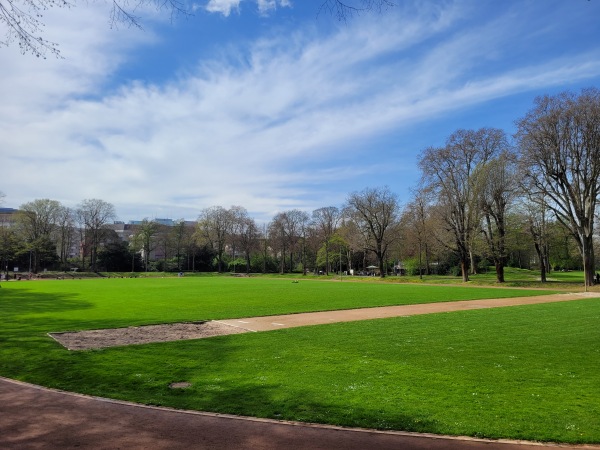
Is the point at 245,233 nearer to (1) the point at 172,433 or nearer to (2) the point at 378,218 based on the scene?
(2) the point at 378,218

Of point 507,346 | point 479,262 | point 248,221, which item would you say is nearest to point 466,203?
point 479,262

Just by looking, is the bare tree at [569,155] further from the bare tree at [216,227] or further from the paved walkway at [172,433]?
the bare tree at [216,227]

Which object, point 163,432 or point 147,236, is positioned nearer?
point 163,432

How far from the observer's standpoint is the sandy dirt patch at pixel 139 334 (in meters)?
13.6

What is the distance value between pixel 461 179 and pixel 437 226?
279 inches

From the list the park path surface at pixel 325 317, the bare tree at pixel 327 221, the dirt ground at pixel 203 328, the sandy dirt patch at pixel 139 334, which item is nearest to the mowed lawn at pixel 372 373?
the sandy dirt patch at pixel 139 334

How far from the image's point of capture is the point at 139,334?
51.0ft

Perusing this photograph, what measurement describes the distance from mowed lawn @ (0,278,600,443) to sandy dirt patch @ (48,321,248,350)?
2.38 feet

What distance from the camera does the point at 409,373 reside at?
954cm

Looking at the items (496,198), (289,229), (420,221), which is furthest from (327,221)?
(496,198)

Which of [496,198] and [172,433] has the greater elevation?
[496,198]

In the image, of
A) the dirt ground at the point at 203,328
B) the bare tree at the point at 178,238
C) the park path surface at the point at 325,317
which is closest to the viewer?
the dirt ground at the point at 203,328

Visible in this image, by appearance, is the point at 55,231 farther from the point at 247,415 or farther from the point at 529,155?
the point at 247,415

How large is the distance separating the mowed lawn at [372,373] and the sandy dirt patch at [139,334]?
2.38ft
